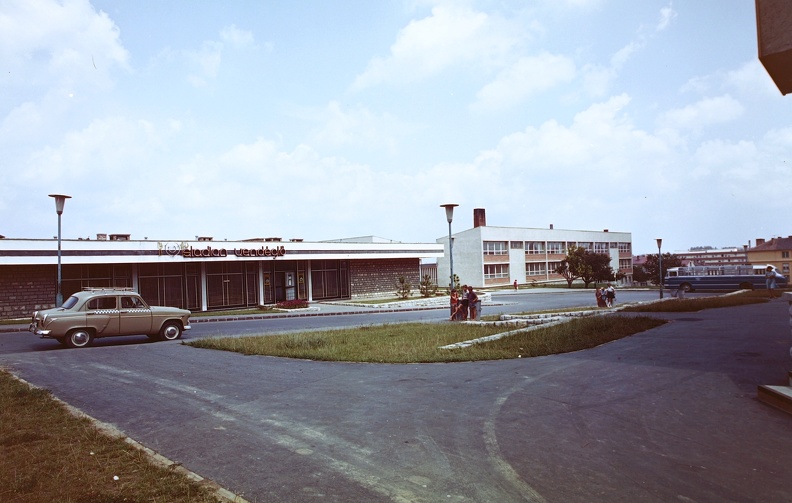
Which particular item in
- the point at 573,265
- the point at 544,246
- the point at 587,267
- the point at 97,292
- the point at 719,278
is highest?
the point at 544,246

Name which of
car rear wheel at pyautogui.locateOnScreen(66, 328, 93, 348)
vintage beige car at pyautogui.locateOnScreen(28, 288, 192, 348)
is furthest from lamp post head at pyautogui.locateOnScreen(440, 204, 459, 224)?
car rear wheel at pyautogui.locateOnScreen(66, 328, 93, 348)

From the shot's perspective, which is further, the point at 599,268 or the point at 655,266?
the point at 655,266

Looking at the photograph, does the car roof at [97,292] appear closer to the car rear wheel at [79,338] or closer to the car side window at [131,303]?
the car side window at [131,303]

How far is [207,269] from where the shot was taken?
3381cm

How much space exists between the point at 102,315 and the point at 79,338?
89 centimetres

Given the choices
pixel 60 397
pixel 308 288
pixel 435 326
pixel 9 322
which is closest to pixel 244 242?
pixel 308 288

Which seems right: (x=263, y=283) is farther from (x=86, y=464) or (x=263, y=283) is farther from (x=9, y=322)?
(x=86, y=464)

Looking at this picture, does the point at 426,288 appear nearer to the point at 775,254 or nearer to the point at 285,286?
the point at 285,286

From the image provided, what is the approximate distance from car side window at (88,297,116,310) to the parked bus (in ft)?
127

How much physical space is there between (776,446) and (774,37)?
17.0 feet

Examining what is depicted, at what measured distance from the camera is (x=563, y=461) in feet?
17.1

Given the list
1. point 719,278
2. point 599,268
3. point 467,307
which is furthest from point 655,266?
point 467,307

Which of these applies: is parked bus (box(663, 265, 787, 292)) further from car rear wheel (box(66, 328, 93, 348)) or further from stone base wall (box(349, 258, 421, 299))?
car rear wheel (box(66, 328, 93, 348))

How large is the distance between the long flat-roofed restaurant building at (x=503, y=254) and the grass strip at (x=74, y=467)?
55.8 meters
